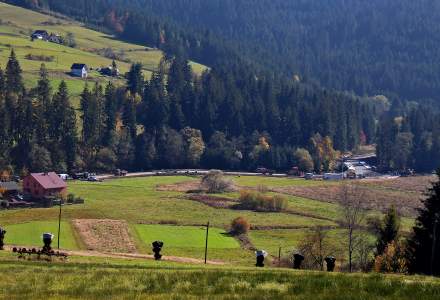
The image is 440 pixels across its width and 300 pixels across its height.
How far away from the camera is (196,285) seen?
26.8 m

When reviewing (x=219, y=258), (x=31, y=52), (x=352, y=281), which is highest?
(x=31, y=52)

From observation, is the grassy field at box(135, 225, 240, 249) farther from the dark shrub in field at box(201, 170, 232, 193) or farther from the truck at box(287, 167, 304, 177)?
the truck at box(287, 167, 304, 177)

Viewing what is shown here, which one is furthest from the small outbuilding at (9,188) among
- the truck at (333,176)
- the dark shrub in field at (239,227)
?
the truck at (333,176)

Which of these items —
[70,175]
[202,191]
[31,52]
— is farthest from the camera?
[31,52]

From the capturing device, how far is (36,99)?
136m

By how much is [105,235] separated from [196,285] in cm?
5062

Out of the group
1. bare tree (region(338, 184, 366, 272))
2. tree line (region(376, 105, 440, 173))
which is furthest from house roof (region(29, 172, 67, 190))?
tree line (region(376, 105, 440, 173))

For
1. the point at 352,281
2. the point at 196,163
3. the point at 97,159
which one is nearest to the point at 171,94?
the point at 196,163

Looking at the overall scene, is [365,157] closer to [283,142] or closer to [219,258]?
[283,142]

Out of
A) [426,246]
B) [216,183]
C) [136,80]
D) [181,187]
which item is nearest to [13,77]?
[136,80]

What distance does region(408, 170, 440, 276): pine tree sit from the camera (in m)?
44.8

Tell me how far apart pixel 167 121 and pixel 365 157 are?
49.1 meters

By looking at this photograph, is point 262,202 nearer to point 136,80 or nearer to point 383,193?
point 383,193

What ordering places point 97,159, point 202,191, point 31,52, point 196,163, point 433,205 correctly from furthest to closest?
point 31,52 < point 196,163 < point 97,159 < point 202,191 < point 433,205
